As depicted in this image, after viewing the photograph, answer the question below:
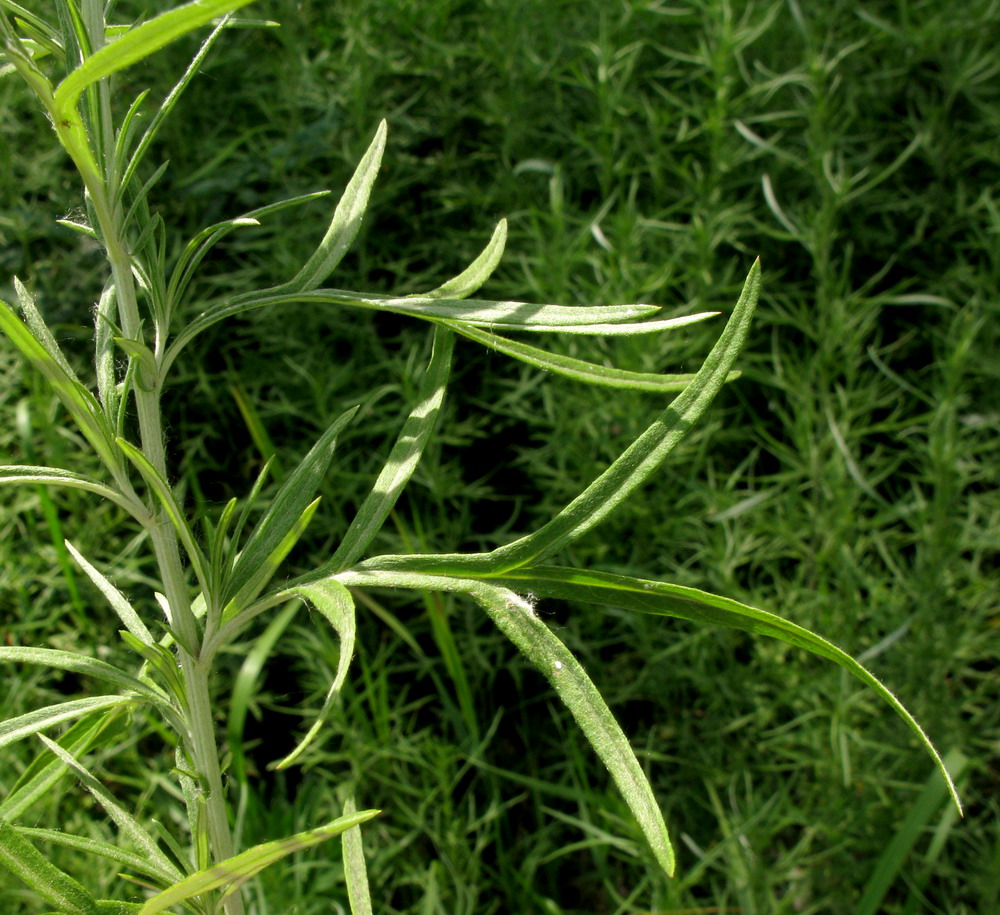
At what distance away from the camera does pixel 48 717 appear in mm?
409

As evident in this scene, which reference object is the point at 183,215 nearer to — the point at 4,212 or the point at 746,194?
the point at 4,212

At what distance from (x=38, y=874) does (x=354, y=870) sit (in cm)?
14

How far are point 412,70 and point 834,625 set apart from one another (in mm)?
1048

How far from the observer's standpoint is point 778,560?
1.46 metres

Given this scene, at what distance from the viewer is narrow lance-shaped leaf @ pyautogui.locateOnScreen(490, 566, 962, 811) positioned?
1.19ft

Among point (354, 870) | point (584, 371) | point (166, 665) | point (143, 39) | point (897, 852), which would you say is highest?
point (143, 39)

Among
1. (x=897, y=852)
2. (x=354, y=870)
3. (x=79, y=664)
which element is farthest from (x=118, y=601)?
(x=897, y=852)

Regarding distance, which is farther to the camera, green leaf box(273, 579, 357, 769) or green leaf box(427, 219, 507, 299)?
green leaf box(427, 219, 507, 299)

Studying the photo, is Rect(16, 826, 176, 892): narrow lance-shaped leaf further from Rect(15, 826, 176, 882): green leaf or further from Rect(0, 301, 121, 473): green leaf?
Rect(0, 301, 121, 473): green leaf

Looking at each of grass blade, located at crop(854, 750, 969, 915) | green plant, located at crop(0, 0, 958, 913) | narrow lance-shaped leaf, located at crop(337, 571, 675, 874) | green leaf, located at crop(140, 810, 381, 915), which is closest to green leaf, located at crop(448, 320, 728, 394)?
green plant, located at crop(0, 0, 958, 913)

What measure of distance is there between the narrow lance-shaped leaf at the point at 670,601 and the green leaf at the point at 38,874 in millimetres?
215

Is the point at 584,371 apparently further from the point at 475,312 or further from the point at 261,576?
the point at 261,576

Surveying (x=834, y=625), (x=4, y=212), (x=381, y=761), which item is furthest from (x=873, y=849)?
(x=4, y=212)

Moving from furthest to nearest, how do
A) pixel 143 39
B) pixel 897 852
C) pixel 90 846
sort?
1. pixel 897 852
2. pixel 90 846
3. pixel 143 39
